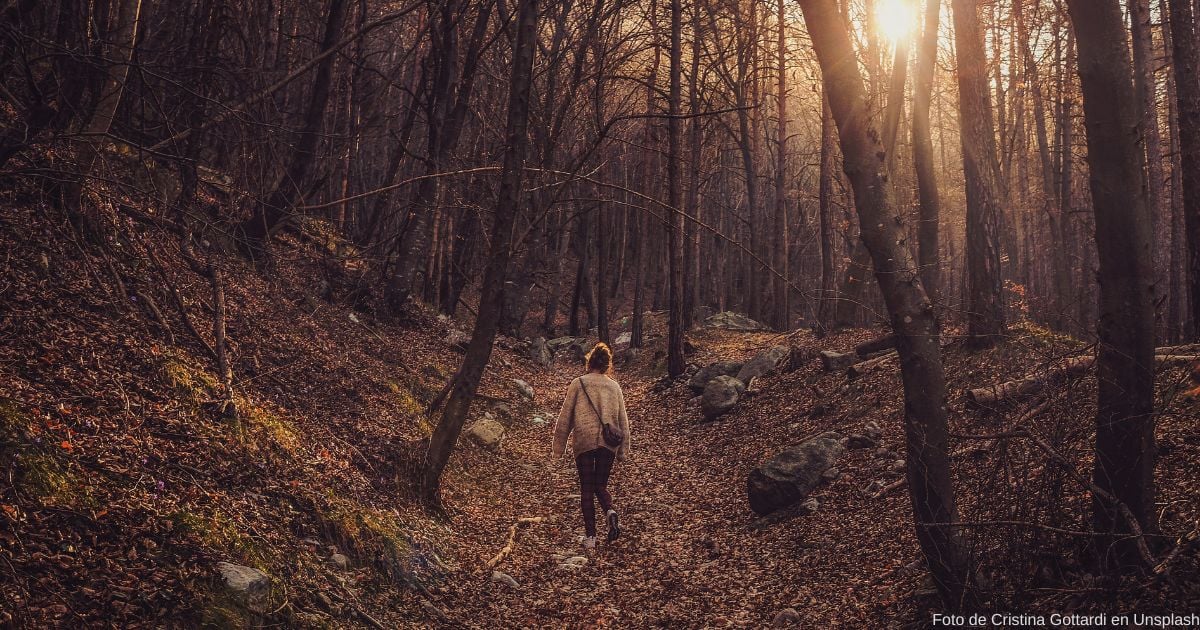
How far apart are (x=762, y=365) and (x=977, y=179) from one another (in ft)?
17.1

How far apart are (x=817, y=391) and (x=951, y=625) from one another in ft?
22.1

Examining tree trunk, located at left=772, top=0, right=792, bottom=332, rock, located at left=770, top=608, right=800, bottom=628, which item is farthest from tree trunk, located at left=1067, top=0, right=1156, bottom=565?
tree trunk, located at left=772, top=0, right=792, bottom=332

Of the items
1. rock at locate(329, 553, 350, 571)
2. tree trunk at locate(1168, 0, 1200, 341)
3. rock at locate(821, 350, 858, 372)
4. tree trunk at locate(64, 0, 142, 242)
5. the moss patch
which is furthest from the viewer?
rock at locate(821, 350, 858, 372)

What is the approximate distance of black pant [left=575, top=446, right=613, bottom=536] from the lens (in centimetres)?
701

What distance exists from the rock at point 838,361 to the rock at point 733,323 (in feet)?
34.4

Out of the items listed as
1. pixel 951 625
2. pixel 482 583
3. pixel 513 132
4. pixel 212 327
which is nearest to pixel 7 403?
pixel 212 327

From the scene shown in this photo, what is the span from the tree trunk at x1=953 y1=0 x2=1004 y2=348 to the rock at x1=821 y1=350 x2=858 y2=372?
78.3 inches

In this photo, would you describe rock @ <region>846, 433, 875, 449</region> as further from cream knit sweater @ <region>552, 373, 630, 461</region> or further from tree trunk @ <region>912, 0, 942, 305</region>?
tree trunk @ <region>912, 0, 942, 305</region>

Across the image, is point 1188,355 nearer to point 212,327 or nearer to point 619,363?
point 212,327

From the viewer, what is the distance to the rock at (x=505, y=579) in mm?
5900

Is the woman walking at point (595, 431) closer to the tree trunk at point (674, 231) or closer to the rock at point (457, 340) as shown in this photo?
the tree trunk at point (674, 231)

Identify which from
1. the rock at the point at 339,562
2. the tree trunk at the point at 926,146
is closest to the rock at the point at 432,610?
the rock at the point at 339,562

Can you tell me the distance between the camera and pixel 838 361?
1127 centimetres

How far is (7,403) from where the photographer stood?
13.1ft
